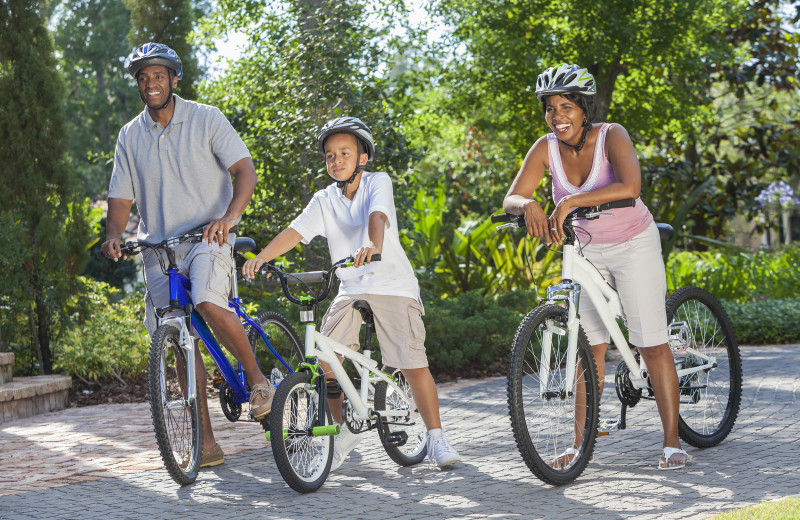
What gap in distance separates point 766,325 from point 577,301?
7831 mm

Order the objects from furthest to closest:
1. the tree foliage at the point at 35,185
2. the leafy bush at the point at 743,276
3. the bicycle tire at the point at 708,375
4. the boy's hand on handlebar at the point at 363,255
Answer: the leafy bush at the point at 743,276 < the tree foliage at the point at 35,185 < the bicycle tire at the point at 708,375 < the boy's hand on handlebar at the point at 363,255

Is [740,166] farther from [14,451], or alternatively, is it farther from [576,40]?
[14,451]

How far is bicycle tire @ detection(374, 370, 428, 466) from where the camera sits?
17.1ft

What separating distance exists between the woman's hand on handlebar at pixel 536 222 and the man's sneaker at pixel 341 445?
1427mm

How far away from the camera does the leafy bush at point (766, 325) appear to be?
11781 mm

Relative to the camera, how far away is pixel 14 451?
6266 mm

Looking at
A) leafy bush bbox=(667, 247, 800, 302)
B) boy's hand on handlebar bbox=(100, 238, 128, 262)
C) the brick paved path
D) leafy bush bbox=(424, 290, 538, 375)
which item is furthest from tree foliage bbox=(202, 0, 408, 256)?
leafy bush bbox=(667, 247, 800, 302)

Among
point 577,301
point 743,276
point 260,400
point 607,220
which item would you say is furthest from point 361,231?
point 743,276

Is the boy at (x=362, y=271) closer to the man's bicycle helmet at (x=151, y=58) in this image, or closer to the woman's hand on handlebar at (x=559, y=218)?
the woman's hand on handlebar at (x=559, y=218)

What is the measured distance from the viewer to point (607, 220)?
16.6ft

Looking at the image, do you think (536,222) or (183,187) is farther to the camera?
(183,187)

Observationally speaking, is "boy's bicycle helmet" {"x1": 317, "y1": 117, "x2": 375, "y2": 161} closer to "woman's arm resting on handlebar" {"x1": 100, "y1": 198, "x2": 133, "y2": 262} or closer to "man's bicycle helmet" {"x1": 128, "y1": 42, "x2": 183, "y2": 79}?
"man's bicycle helmet" {"x1": 128, "y1": 42, "x2": 183, "y2": 79}

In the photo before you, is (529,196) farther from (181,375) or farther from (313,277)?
(181,375)

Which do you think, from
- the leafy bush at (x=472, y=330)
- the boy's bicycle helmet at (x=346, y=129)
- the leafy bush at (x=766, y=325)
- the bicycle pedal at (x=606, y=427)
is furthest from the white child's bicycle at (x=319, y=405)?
the leafy bush at (x=766, y=325)
